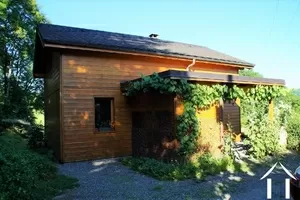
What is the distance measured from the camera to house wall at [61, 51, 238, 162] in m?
9.99

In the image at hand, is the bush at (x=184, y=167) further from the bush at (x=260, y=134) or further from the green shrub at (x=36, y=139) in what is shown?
the green shrub at (x=36, y=139)

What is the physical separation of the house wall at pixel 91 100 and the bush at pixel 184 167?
197cm

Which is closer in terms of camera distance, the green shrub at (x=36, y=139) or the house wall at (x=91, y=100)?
the house wall at (x=91, y=100)

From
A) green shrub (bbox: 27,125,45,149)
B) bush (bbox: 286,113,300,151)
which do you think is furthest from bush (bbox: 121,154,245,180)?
green shrub (bbox: 27,125,45,149)

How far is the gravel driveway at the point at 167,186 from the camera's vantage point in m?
5.89

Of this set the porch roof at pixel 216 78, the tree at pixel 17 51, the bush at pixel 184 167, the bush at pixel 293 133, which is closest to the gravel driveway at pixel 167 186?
the bush at pixel 184 167

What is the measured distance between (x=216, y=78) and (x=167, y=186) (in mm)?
4195

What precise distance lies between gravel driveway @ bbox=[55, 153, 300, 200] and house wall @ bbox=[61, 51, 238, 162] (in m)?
1.66

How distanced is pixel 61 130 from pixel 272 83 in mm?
8505

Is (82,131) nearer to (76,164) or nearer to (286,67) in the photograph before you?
(76,164)

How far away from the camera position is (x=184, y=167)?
26.0 ft

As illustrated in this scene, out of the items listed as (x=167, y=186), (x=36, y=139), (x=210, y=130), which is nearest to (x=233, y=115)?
(x=210, y=130)

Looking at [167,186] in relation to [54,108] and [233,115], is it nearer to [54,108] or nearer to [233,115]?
[54,108]

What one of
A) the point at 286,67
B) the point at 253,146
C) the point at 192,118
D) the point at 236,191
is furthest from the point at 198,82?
the point at 286,67
